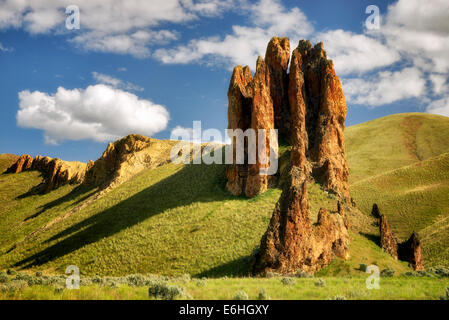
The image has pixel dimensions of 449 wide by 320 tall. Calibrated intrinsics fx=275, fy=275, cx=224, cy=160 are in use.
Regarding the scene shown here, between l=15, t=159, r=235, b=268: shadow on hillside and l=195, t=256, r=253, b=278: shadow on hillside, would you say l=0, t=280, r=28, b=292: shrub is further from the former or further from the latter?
l=15, t=159, r=235, b=268: shadow on hillside

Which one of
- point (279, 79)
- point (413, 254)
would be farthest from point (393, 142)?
point (413, 254)

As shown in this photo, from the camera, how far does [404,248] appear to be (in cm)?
3259

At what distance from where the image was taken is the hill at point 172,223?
28436mm

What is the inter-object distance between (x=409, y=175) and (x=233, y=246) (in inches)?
2330

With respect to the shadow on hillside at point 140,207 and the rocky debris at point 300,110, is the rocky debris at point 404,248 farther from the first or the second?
the shadow on hillside at point 140,207

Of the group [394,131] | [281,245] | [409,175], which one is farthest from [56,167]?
[394,131]

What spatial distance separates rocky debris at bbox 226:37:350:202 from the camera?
38250mm

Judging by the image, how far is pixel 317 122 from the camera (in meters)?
39.8

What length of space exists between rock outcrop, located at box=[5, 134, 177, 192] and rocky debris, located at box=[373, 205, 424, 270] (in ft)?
144

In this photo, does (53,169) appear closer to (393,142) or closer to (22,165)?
(22,165)

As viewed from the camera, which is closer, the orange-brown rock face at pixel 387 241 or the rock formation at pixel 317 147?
the rock formation at pixel 317 147

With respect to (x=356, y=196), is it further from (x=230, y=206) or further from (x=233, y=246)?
(x=233, y=246)

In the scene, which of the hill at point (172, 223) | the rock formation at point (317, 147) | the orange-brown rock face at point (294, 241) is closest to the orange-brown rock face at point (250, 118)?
the hill at point (172, 223)

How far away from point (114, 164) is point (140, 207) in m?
26.7
